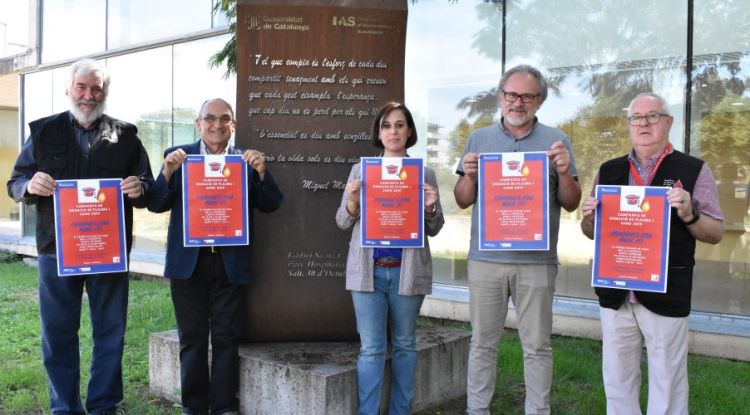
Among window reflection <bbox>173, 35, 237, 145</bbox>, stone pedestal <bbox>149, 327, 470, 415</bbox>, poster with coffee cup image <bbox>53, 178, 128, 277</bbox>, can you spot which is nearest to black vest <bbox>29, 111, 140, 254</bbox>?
poster with coffee cup image <bbox>53, 178, 128, 277</bbox>

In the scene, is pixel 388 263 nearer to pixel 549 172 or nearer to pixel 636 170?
pixel 549 172

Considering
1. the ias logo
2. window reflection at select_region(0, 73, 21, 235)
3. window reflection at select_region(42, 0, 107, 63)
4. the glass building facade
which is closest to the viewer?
the ias logo

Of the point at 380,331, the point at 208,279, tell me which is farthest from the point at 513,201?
the point at 208,279

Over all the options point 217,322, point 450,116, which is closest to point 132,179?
point 217,322

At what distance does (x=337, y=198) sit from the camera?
4.24m

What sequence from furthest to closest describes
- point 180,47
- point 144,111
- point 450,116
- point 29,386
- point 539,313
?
point 144,111
point 180,47
point 450,116
point 29,386
point 539,313

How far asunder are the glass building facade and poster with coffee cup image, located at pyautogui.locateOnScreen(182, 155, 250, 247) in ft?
18.0

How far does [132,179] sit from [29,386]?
7.86 ft

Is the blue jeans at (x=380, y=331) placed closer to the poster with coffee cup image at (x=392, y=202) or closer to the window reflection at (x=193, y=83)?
the poster with coffee cup image at (x=392, y=202)

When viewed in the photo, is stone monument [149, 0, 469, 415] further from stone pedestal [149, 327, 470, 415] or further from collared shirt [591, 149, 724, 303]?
collared shirt [591, 149, 724, 303]

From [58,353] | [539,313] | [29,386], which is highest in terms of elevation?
[539,313]

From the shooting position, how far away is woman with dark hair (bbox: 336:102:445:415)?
3.39 m

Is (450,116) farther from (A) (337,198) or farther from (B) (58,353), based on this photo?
(B) (58,353)

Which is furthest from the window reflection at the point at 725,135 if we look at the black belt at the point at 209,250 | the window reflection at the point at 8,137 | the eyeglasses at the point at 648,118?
the window reflection at the point at 8,137
